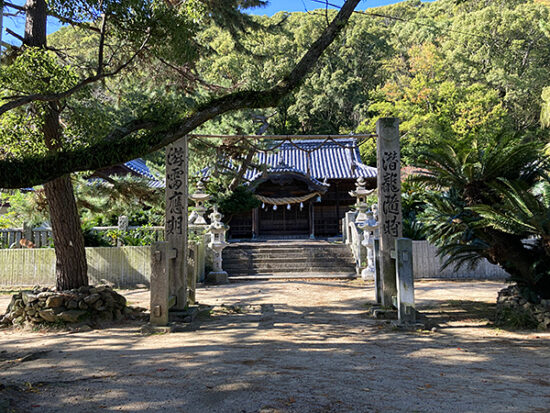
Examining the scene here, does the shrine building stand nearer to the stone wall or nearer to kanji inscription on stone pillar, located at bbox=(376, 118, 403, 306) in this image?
the stone wall

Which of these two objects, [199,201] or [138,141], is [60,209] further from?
[199,201]

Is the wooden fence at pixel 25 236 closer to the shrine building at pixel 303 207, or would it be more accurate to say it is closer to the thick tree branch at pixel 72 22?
the thick tree branch at pixel 72 22

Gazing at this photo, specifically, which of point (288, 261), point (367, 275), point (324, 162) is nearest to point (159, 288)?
point (367, 275)

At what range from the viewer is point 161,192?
8.47 metres

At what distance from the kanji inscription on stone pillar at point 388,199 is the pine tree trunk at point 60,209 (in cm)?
545

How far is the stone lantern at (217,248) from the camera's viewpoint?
12977mm

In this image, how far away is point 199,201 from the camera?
49.4 ft

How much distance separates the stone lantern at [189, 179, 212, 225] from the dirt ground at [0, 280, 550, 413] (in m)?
7.92

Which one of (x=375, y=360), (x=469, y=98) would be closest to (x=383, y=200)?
(x=375, y=360)

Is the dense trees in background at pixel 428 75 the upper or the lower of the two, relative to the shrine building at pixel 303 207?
upper

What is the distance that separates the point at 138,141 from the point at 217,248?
9415mm

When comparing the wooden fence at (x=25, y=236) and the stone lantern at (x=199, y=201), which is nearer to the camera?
the wooden fence at (x=25, y=236)

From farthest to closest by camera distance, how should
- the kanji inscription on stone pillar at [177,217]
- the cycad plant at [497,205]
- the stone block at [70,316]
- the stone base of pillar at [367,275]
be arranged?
the stone base of pillar at [367,275], the kanji inscription on stone pillar at [177,217], the stone block at [70,316], the cycad plant at [497,205]

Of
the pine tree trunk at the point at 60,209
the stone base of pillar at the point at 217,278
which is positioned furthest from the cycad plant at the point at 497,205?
the stone base of pillar at the point at 217,278
